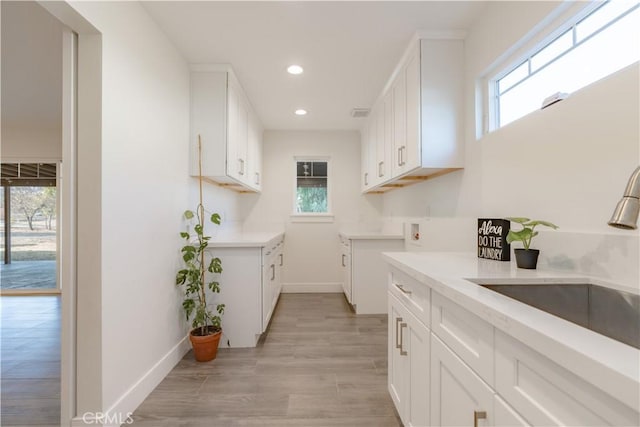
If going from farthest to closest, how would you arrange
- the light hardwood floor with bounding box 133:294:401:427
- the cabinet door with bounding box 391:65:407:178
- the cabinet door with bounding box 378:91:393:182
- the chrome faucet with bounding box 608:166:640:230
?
the cabinet door with bounding box 378:91:393:182
the cabinet door with bounding box 391:65:407:178
the light hardwood floor with bounding box 133:294:401:427
the chrome faucet with bounding box 608:166:640:230

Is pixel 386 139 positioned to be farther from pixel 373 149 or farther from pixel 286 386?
pixel 286 386

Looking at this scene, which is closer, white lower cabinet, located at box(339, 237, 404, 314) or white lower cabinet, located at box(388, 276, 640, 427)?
white lower cabinet, located at box(388, 276, 640, 427)

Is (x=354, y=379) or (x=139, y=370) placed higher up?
(x=139, y=370)

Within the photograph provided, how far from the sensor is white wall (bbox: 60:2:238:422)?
1.48 metres

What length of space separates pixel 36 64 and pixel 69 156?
1.80 m

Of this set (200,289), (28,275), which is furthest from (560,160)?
(28,275)

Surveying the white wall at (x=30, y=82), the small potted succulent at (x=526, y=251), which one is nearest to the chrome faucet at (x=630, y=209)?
the small potted succulent at (x=526, y=251)

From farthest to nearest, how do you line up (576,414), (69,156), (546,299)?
(69,156) → (546,299) → (576,414)

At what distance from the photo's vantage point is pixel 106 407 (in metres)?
1.46

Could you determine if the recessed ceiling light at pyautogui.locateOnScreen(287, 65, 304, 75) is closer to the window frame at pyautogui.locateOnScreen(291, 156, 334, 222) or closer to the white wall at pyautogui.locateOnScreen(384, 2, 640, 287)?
the white wall at pyautogui.locateOnScreen(384, 2, 640, 287)

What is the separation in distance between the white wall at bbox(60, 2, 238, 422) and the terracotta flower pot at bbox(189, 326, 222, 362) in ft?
0.47

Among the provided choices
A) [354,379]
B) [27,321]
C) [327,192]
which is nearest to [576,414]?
[354,379]

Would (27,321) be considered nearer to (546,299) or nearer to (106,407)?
(106,407)

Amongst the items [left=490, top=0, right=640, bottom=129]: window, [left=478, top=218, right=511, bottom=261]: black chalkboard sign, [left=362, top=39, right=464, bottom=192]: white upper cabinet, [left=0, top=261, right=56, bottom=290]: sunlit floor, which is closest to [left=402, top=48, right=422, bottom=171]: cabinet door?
[left=362, top=39, right=464, bottom=192]: white upper cabinet
